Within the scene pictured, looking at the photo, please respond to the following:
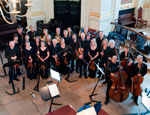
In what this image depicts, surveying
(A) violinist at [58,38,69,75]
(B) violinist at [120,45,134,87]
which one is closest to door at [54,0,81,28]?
(A) violinist at [58,38,69,75]

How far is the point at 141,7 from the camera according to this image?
10375 millimetres

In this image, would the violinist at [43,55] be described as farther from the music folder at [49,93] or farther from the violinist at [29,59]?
the music folder at [49,93]

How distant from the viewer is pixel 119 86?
176 inches

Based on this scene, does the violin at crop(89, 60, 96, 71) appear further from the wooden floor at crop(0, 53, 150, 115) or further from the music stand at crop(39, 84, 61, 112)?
the music stand at crop(39, 84, 61, 112)

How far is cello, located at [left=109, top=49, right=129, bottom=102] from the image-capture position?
4414 millimetres

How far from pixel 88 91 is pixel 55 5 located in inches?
208

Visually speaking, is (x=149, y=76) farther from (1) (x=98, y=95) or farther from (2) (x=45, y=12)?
(2) (x=45, y=12)

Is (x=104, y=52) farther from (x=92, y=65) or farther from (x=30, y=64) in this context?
(x=30, y=64)

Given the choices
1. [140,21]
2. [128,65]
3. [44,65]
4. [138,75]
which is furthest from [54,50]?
[140,21]

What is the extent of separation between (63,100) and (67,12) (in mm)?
5288

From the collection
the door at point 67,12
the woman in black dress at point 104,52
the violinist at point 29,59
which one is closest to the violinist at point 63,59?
the violinist at point 29,59

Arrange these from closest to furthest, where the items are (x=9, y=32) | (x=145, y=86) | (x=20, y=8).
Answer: (x=145, y=86) → (x=9, y=32) → (x=20, y=8)

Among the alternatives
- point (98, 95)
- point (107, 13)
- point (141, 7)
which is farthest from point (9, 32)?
point (141, 7)

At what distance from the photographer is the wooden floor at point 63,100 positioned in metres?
4.68
